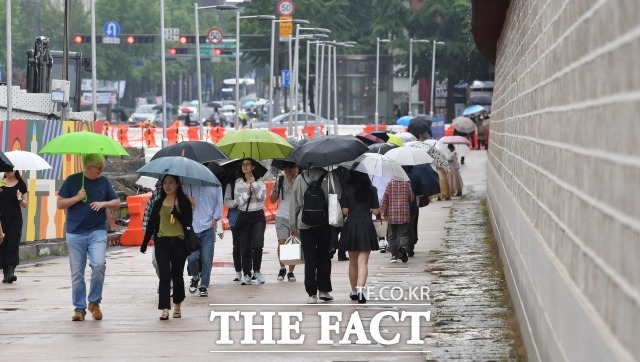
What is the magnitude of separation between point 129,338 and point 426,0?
3788 inches

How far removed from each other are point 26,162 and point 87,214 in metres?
5.43

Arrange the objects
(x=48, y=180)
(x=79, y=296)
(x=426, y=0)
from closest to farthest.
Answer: (x=79, y=296) < (x=48, y=180) < (x=426, y=0)

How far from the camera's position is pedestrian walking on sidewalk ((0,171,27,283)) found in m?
19.6

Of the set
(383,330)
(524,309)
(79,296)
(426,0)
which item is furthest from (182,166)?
(426,0)

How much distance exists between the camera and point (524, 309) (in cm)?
1211

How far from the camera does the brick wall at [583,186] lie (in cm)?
496

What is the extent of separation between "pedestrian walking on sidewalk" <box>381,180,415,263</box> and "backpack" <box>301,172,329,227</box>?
5.95 m

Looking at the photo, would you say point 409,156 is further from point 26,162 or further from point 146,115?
point 146,115

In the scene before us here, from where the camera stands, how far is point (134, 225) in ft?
94.0

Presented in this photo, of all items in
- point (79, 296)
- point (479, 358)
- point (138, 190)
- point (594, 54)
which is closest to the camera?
point (594, 54)

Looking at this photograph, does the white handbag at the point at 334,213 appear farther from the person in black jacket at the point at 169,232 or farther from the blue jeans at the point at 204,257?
the blue jeans at the point at 204,257

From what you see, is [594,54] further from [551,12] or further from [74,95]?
[74,95]

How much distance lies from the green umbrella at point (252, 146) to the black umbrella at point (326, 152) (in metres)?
3.53

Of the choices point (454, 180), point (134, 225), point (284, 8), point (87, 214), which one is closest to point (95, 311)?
point (87, 214)
